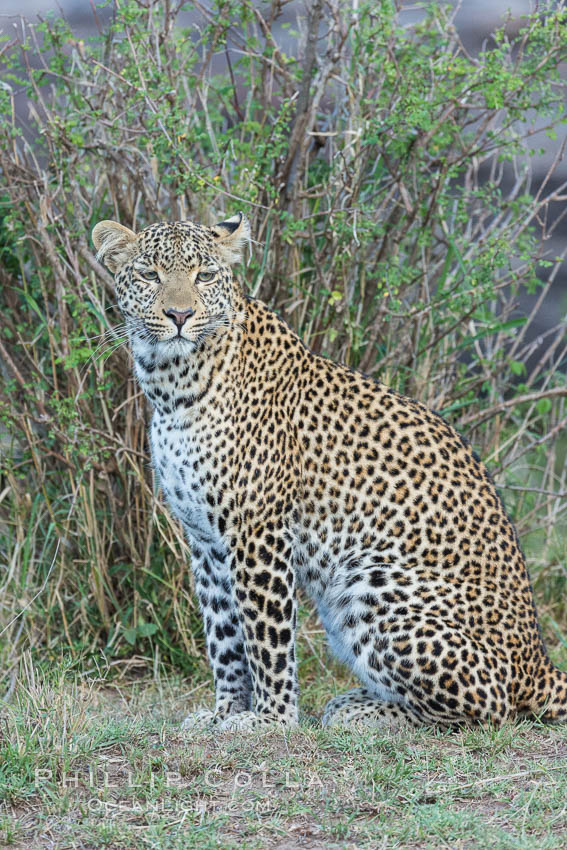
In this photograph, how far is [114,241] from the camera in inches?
222

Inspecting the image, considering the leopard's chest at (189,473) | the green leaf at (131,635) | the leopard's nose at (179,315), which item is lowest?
Answer: the green leaf at (131,635)

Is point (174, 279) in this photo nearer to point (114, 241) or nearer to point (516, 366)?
point (114, 241)

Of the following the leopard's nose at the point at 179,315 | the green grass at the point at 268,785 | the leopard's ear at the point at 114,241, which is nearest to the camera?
the green grass at the point at 268,785

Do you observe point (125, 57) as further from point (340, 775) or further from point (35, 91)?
point (340, 775)

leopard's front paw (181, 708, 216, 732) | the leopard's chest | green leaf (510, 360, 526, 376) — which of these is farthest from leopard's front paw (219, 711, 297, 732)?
green leaf (510, 360, 526, 376)

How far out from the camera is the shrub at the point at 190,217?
6.96 meters

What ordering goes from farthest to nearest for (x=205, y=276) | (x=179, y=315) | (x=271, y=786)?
1. (x=205, y=276)
2. (x=179, y=315)
3. (x=271, y=786)

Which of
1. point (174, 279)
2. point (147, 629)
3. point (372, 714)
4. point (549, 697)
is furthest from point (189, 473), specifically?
point (549, 697)

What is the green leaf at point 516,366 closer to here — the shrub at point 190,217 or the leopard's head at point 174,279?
the shrub at point 190,217

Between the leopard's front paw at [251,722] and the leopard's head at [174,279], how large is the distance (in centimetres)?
183

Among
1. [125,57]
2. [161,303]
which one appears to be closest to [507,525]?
[161,303]

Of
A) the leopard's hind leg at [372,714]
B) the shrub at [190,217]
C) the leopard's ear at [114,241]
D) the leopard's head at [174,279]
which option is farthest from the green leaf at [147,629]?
the leopard's ear at [114,241]

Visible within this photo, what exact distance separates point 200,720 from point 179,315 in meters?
2.12

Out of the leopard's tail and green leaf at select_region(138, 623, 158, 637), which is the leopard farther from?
green leaf at select_region(138, 623, 158, 637)
